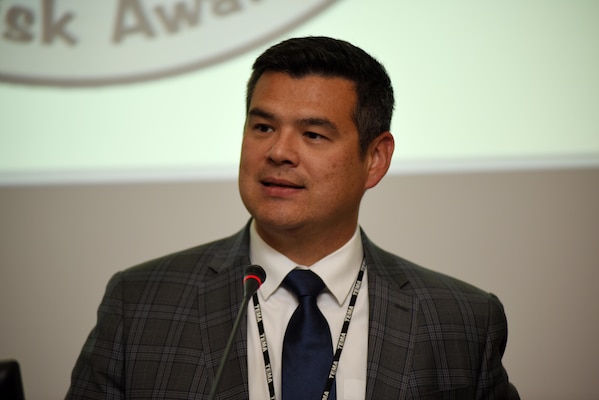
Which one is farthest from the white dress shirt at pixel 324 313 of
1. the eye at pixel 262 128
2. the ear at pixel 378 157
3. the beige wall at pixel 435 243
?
the beige wall at pixel 435 243

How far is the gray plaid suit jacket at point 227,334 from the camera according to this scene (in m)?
1.90

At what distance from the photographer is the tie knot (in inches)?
78.6

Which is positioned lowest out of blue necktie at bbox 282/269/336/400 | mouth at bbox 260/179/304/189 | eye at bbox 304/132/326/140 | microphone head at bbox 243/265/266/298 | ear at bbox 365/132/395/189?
blue necktie at bbox 282/269/336/400

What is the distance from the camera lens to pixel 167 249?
2.89 meters

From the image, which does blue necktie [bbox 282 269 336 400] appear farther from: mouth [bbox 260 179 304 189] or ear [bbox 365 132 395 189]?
ear [bbox 365 132 395 189]

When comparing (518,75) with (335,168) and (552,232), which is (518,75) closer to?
(552,232)

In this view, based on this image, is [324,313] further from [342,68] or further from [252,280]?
[342,68]

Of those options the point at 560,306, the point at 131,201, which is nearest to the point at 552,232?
the point at 560,306

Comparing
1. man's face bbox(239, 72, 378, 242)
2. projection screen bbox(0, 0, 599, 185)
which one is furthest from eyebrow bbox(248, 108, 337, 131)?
projection screen bbox(0, 0, 599, 185)

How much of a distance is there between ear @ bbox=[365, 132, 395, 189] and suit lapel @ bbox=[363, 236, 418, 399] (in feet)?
0.70

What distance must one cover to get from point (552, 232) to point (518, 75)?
23.9 inches

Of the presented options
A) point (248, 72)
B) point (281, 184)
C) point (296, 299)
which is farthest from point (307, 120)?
point (248, 72)

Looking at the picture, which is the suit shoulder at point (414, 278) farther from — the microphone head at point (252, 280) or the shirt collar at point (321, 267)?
the microphone head at point (252, 280)

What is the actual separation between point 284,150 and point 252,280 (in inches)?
17.8
